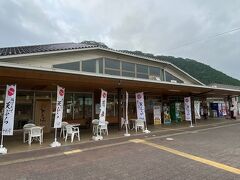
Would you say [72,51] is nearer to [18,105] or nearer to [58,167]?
[18,105]

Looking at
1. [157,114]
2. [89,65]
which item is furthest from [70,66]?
[157,114]

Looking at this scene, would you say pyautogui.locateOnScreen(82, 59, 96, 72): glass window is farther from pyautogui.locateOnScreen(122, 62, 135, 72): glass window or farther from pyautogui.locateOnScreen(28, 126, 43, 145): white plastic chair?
pyautogui.locateOnScreen(28, 126, 43, 145): white plastic chair

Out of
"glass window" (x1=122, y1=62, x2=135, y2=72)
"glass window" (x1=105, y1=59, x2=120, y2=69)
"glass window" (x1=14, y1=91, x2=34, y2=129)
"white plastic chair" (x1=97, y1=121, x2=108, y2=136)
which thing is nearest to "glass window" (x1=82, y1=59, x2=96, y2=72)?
"glass window" (x1=105, y1=59, x2=120, y2=69)

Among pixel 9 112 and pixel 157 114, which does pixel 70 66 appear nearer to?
pixel 9 112

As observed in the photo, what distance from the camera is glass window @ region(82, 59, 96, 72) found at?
12684 mm

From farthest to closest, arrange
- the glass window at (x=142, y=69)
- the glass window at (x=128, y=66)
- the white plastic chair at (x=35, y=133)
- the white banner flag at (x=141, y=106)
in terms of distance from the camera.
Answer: the glass window at (x=142, y=69)
the glass window at (x=128, y=66)
the white banner flag at (x=141, y=106)
the white plastic chair at (x=35, y=133)

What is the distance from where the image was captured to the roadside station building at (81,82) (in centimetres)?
866

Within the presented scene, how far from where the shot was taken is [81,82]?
28.9ft

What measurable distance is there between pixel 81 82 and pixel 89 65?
4.30 metres

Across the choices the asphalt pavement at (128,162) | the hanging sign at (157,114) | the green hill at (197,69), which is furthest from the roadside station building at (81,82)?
the green hill at (197,69)

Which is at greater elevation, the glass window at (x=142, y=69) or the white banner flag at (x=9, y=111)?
the glass window at (x=142, y=69)

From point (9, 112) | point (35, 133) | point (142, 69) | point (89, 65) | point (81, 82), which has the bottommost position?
point (35, 133)

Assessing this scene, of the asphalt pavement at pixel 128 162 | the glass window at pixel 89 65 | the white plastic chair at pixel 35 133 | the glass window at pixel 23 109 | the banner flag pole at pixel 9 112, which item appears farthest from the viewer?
the glass window at pixel 89 65

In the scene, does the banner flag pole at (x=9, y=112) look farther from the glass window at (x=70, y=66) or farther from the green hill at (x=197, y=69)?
the green hill at (x=197, y=69)
